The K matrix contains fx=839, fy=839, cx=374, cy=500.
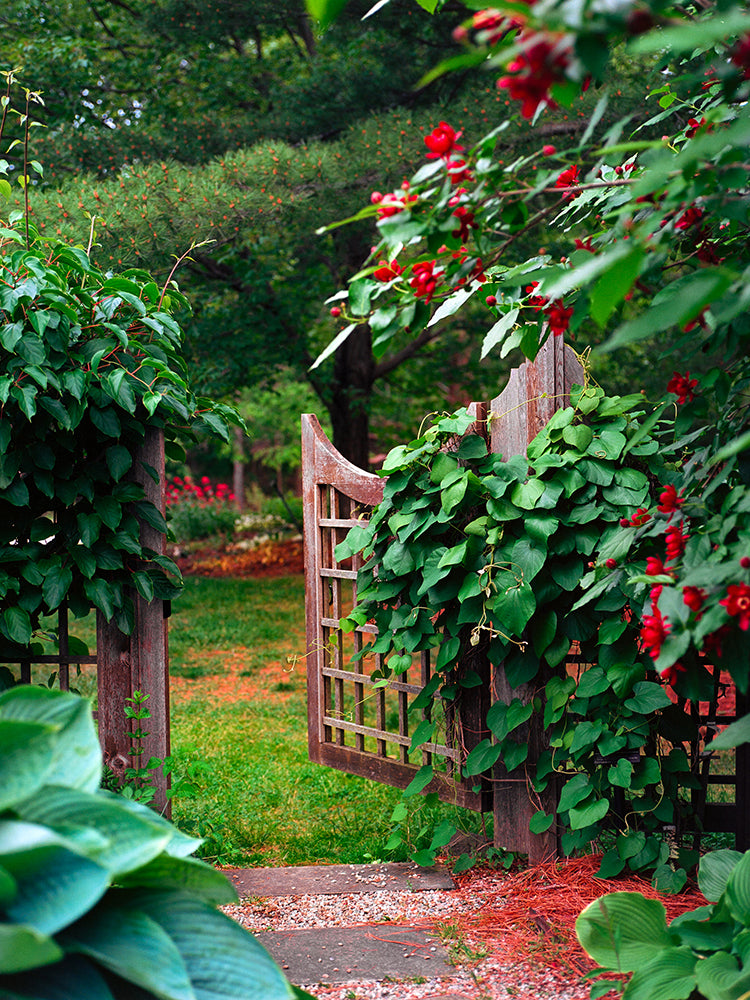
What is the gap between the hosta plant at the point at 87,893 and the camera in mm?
984

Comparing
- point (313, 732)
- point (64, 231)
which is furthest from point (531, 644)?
point (64, 231)

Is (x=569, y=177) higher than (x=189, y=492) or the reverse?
higher

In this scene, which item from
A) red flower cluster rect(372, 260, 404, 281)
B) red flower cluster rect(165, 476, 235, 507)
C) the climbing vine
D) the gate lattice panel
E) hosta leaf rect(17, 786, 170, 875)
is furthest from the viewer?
red flower cluster rect(165, 476, 235, 507)

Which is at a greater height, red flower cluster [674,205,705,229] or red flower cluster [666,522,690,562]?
red flower cluster [674,205,705,229]

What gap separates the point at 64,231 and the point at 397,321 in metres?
3.47

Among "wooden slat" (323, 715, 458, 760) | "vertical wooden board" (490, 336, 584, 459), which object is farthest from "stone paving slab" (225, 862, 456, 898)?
"vertical wooden board" (490, 336, 584, 459)

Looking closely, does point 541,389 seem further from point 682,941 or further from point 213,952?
point 213,952

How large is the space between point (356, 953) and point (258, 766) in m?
2.03

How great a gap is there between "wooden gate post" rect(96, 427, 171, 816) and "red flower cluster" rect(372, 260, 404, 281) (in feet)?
4.08

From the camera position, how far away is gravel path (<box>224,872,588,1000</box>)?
6.12 ft

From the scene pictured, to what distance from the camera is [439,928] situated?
86.6 inches

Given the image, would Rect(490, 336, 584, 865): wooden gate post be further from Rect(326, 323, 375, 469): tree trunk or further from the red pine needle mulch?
Rect(326, 323, 375, 469): tree trunk

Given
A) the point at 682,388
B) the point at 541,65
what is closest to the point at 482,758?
the point at 682,388

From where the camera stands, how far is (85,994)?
1.02 meters
